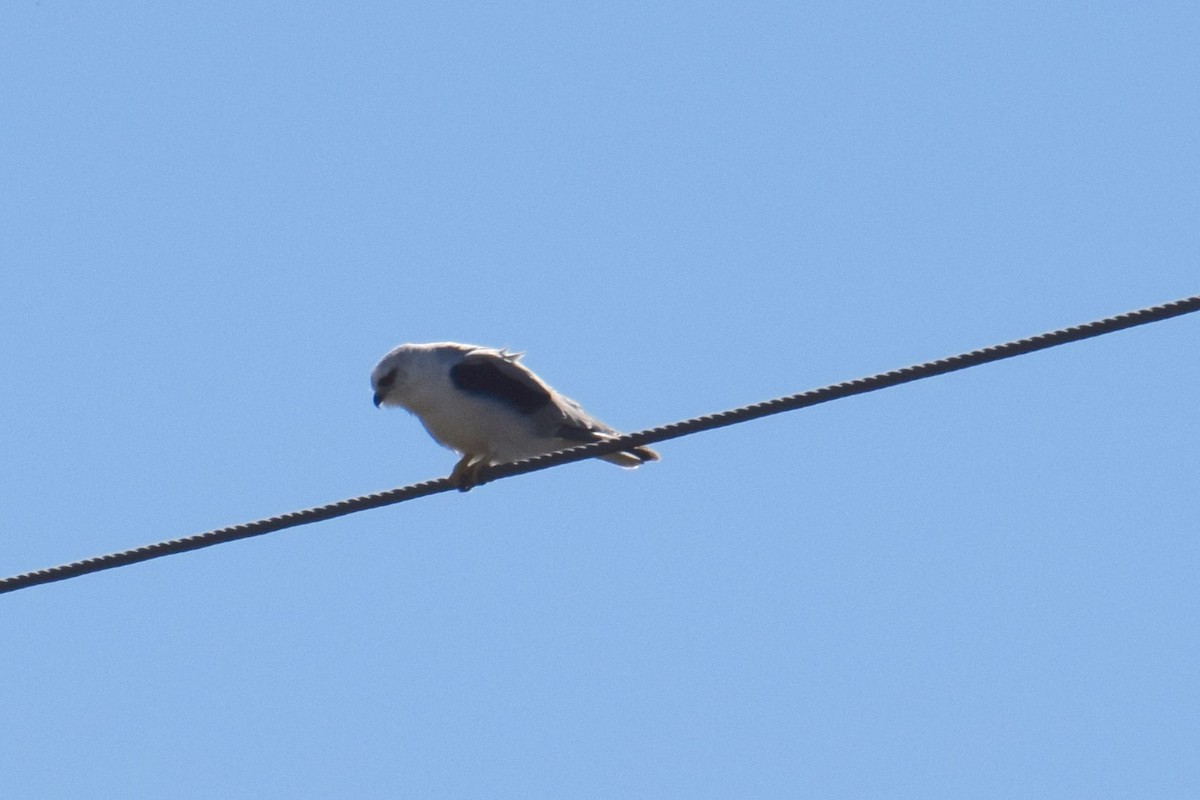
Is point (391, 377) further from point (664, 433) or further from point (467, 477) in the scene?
point (664, 433)

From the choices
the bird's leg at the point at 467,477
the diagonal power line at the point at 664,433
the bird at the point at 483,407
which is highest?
the bird at the point at 483,407

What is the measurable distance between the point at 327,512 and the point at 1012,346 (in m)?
2.45

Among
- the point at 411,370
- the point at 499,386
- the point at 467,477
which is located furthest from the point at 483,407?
the point at 411,370

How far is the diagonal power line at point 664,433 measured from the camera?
6.12 meters

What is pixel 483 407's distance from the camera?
9.85 metres

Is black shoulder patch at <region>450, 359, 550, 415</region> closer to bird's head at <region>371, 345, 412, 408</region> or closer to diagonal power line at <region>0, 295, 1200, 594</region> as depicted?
bird's head at <region>371, 345, 412, 408</region>

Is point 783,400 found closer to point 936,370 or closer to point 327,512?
point 936,370

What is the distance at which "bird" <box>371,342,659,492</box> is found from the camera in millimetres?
9820

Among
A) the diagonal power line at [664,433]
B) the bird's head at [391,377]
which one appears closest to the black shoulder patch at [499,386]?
the bird's head at [391,377]

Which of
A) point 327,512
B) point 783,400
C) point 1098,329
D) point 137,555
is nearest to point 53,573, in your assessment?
point 137,555

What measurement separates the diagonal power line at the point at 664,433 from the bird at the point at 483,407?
6.36 ft

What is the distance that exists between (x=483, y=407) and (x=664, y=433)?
10.00 feet

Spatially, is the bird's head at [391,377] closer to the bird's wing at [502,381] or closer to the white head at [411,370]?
the white head at [411,370]

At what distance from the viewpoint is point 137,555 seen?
272 inches
